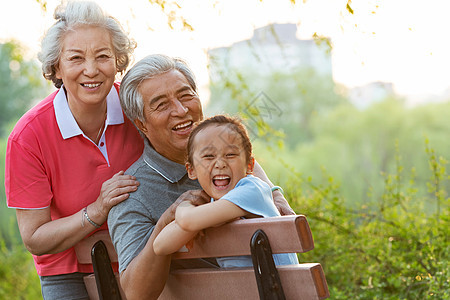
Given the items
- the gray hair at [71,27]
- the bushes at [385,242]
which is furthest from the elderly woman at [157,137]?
the bushes at [385,242]

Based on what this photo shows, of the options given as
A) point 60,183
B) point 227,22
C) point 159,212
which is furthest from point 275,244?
point 227,22

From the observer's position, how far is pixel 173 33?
3350 mm

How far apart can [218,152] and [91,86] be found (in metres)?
0.83

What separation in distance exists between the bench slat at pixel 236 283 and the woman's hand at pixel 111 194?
373 mm

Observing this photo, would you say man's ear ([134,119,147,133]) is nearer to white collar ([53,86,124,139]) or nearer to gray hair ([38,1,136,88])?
white collar ([53,86,124,139])

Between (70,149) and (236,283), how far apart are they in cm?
105

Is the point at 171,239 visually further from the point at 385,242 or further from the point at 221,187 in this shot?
the point at 385,242

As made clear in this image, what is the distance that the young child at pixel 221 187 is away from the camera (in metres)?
1.89

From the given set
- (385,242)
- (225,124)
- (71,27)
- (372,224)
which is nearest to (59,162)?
(71,27)

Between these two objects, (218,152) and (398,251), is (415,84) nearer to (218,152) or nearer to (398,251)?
(398,251)

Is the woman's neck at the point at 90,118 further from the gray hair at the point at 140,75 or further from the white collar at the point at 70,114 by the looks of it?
the gray hair at the point at 140,75

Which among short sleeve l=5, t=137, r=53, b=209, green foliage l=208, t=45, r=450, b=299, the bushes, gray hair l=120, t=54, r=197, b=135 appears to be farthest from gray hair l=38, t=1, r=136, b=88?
the bushes

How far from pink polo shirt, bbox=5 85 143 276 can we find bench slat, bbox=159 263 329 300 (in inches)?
23.0

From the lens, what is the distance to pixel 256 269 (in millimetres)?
1898
